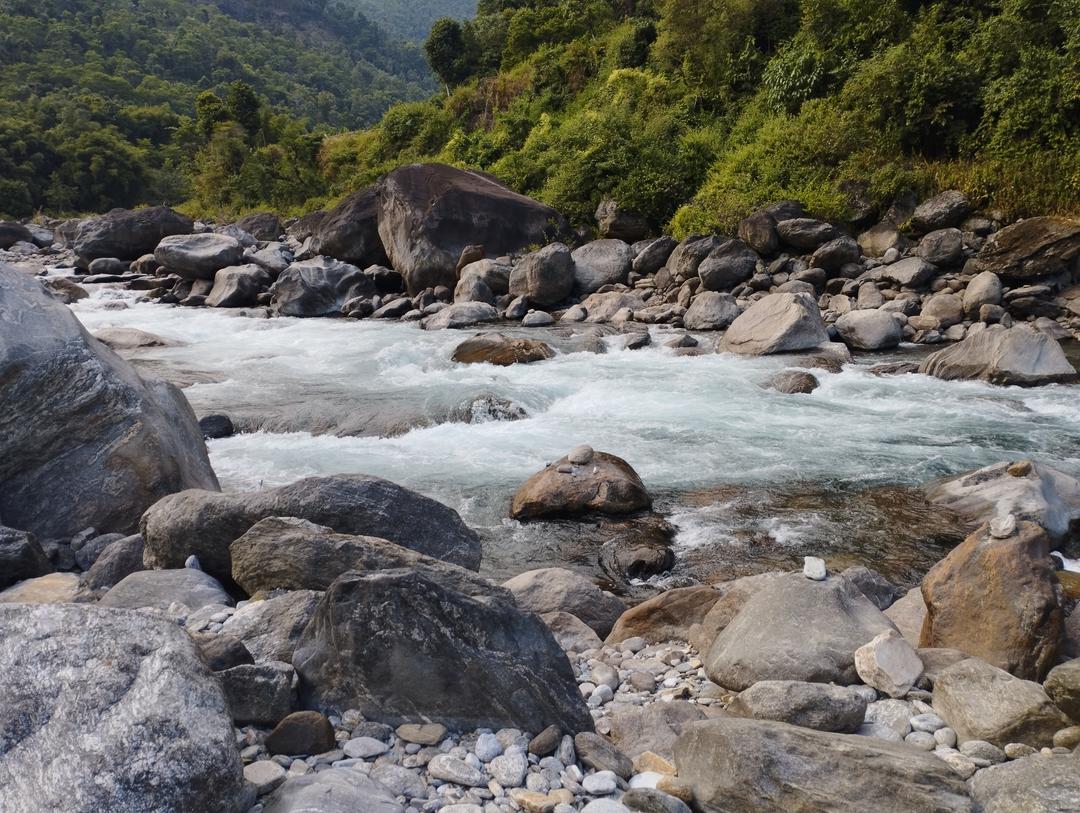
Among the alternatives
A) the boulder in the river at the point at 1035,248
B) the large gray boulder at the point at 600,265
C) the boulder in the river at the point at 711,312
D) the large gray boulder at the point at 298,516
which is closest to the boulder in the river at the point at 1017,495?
the large gray boulder at the point at 298,516

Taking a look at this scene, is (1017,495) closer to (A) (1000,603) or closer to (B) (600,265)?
(A) (1000,603)

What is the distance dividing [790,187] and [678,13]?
948 centimetres

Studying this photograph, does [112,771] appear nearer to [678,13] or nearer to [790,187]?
[790,187]

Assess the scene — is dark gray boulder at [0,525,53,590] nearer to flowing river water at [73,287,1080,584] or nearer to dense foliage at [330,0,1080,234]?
flowing river water at [73,287,1080,584]

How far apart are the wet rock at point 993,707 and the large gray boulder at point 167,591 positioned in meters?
3.75

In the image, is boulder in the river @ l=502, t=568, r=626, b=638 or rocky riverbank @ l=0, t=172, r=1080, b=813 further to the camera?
boulder in the river @ l=502, t=568, r=626, b=638

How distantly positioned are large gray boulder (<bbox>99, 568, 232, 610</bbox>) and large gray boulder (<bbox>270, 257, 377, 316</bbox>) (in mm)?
16207

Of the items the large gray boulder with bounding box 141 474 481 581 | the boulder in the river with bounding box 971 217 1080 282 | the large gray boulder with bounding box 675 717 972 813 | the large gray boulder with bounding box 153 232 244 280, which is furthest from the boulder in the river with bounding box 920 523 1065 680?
the large gray boulder with bounding box 153 232 244 280

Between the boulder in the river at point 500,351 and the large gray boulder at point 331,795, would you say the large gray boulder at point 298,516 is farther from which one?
the boulder in the river at point 500,351

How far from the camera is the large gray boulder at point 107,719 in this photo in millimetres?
2449

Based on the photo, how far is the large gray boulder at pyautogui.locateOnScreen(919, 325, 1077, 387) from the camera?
1155 cm

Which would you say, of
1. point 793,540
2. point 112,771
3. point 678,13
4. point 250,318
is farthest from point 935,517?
point 678,13

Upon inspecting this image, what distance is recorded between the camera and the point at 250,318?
19672mm

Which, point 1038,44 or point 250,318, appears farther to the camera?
point 250,318
